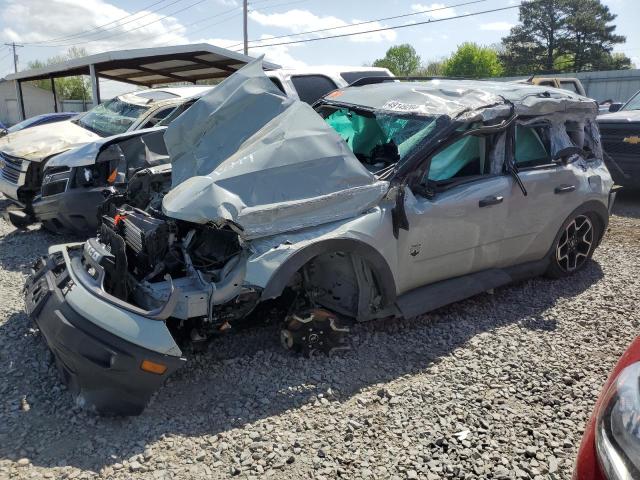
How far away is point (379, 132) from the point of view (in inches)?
184

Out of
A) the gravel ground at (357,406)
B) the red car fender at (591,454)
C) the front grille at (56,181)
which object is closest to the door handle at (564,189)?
the gravel ground at (357,406)

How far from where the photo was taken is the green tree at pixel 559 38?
1962 inches

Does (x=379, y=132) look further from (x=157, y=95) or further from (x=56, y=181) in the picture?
(x=157, y=95)

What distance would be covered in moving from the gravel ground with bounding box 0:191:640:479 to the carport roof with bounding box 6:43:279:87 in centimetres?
1018

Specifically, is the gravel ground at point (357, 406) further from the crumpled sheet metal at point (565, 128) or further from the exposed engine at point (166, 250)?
the crumpled sheet metal at point (565, 128)

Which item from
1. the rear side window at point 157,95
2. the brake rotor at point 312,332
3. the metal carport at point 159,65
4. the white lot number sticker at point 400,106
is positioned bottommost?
the brake rotor at point 312,332

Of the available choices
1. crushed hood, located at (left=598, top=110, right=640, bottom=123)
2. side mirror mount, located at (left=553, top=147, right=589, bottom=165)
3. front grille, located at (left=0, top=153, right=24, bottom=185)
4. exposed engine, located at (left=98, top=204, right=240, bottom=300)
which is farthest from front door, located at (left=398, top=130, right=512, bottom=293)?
front grille, located at (left=0, top=153, right=24, bottom=185)

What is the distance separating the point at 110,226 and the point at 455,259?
102 inches

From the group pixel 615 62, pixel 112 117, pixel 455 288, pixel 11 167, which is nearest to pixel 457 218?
pixel 455 288

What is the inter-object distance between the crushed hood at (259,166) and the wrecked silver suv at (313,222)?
0.01 metres

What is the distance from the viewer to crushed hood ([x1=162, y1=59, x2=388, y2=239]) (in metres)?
3.16

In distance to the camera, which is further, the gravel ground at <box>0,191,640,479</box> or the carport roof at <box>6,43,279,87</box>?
the carport roof at <box>6,43,279,87</box>

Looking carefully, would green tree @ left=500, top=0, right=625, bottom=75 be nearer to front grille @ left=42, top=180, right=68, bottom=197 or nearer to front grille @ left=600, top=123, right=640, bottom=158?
front grille @ left=600, top=123, right=640, bottom=158

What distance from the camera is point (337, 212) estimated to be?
134 inches
